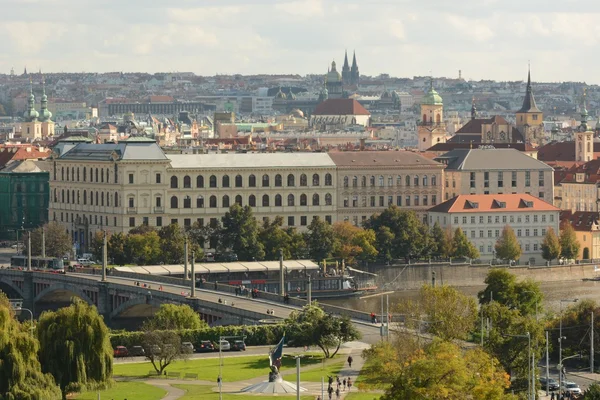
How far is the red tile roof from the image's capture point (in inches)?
4717

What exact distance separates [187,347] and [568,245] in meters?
51.0

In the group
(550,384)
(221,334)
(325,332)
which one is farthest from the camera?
(221,334)

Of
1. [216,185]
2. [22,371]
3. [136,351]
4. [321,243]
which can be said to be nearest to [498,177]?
[216,185]

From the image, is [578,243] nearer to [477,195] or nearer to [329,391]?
[477,195]

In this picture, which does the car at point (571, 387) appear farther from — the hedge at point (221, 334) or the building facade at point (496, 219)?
the building facade at point (496, 219)

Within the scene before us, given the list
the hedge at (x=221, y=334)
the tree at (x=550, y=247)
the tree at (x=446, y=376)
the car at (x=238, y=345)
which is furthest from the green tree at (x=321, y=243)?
the tree at (x=446, y=376)

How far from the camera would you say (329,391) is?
62625mm

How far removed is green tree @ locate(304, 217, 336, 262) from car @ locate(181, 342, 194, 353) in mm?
37012

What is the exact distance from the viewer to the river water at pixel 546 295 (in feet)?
328

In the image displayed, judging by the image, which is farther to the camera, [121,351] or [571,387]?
[121,351]

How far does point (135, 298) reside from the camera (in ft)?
291

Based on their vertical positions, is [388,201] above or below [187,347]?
above

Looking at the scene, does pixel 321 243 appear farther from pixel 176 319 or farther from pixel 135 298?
pixel 176 319

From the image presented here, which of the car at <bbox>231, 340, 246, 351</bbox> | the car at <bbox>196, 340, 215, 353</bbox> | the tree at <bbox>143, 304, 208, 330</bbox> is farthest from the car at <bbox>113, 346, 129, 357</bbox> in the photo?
the car at <bbox>231, 340, 246, 351</bbox>
